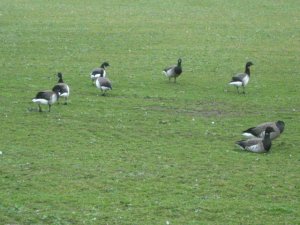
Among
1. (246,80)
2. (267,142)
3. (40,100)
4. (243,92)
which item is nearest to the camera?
(267,142)

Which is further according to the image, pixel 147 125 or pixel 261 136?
pixel 147 125

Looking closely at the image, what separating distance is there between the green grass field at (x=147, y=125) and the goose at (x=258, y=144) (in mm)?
282

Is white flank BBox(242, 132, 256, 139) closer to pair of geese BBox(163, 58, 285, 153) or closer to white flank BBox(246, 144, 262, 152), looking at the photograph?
pair of geese BBox(163, 58, 285, 153)

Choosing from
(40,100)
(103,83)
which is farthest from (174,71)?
(40,100)

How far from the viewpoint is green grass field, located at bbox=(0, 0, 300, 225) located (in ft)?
50.8

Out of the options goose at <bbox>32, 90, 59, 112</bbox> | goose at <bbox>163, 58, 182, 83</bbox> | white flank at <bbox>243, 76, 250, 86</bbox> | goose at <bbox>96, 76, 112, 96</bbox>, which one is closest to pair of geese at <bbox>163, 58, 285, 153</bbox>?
goose at <bbox>32, 90, 59, 112</bbox>

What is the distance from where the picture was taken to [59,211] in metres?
14.9

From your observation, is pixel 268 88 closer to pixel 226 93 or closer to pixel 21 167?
pixel 226 93

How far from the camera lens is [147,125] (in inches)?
933

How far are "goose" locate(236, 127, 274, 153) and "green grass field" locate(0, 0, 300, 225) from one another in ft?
0.93

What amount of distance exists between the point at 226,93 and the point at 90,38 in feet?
53.1

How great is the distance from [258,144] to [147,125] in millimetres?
4611

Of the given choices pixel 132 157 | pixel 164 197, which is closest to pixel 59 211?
pixel 164 197

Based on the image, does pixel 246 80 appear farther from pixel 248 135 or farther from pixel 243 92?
pixel 248 135
